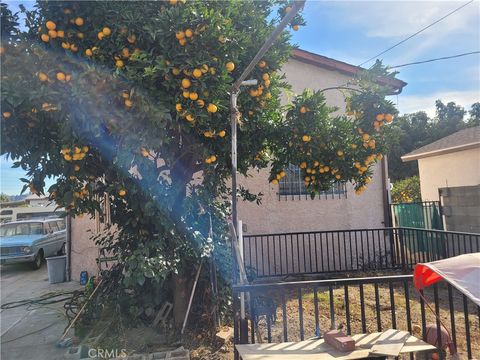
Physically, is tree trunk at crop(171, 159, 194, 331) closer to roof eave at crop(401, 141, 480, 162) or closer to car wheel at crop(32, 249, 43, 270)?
car wheel at crop(32, 249, 43, 270)

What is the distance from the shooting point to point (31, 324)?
18.6 ft

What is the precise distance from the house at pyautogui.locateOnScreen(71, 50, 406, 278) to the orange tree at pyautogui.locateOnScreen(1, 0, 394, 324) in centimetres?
344

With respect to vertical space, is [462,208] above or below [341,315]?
above

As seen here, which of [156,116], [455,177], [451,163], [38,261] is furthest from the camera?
[451,163]

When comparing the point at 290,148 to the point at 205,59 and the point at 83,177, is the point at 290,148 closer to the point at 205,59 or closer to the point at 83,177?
the point at 205,59

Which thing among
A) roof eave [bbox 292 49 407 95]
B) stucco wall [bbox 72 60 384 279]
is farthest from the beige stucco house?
stucco wall [bbox 72 60 384 279]

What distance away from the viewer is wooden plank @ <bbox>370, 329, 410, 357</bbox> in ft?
8.10

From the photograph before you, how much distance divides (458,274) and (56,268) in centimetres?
860

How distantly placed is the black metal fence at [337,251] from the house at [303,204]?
1.24 ft

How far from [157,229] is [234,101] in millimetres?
1706

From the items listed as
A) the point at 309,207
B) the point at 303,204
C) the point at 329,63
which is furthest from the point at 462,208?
the point at 329,63

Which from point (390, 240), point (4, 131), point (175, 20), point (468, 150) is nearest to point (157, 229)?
point (4, 131)

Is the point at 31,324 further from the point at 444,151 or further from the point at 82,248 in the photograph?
the point at 444,151

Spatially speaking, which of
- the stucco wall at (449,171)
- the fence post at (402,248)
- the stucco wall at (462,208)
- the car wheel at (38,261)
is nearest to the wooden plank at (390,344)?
the fence post at (402,248)
